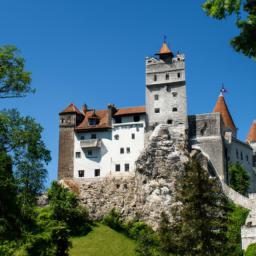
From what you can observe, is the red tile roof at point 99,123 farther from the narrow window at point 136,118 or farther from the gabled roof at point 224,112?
the gabled roof at point 224,112

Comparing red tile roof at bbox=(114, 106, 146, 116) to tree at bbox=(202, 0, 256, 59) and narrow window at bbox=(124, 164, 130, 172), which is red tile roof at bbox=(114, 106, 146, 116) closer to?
narrow window at bbox=(124, 164, 130, 172)

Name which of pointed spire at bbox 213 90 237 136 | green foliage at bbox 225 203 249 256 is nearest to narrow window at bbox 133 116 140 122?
pointed spire at bbox 213 90 237 136

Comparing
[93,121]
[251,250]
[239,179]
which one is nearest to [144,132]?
[93,121]

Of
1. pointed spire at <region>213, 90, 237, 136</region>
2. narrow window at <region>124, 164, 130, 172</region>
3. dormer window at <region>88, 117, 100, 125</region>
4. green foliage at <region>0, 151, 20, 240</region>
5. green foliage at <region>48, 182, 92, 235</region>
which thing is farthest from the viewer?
pointed spire at <region>213, 90, 237, 136</region>

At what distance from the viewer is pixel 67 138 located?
74.1 m

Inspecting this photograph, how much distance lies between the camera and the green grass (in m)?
56.9

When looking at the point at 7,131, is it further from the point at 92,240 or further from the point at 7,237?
the point at 92,240

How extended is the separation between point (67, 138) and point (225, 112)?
27.9m

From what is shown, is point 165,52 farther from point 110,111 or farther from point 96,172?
point 96,172

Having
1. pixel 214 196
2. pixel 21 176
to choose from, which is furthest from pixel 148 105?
pixel 21 176

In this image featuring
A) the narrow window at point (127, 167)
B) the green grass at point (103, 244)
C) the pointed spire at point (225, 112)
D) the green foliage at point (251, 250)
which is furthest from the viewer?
the pointed spire at point (225, 112)

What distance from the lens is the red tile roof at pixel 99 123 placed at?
2889 inches

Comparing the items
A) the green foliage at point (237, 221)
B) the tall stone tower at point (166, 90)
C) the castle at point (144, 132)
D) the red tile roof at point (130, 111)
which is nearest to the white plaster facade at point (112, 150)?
the castle at point (144, 132)

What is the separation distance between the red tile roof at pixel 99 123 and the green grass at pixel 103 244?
1623cm
